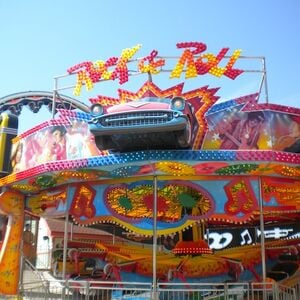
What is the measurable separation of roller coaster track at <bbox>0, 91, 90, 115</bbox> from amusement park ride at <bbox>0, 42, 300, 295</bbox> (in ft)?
32.3

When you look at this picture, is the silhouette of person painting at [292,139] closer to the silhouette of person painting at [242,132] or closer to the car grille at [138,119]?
the silhouette of person painting at [242,132]

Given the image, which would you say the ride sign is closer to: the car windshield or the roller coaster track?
the car windshield

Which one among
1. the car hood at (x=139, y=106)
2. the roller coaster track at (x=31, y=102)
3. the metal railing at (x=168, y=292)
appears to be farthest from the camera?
the roller coaster track at (x=31, y=102)

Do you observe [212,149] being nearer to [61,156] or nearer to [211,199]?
[211,199]

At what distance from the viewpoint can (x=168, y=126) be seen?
791cm

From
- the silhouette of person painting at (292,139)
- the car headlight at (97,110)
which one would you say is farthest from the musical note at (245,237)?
the car headlight at (97,110)

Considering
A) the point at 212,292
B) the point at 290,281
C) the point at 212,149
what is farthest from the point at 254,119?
the point at 290,281

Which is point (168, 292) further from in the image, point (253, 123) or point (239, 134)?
point (253, 123)

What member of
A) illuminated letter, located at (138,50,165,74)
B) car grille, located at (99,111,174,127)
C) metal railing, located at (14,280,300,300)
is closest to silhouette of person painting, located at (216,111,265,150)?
car grille, located at (99,111,174,127)

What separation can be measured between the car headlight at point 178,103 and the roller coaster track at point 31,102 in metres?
13.4

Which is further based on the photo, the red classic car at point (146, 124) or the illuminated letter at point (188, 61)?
the illuminated letter at point (188, 61)

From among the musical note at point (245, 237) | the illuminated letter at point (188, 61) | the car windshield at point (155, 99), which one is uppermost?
the illuminated letter at point (188, 61)

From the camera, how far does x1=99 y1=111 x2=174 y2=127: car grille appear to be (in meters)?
8.05

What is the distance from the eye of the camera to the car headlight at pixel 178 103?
8.10 meters
